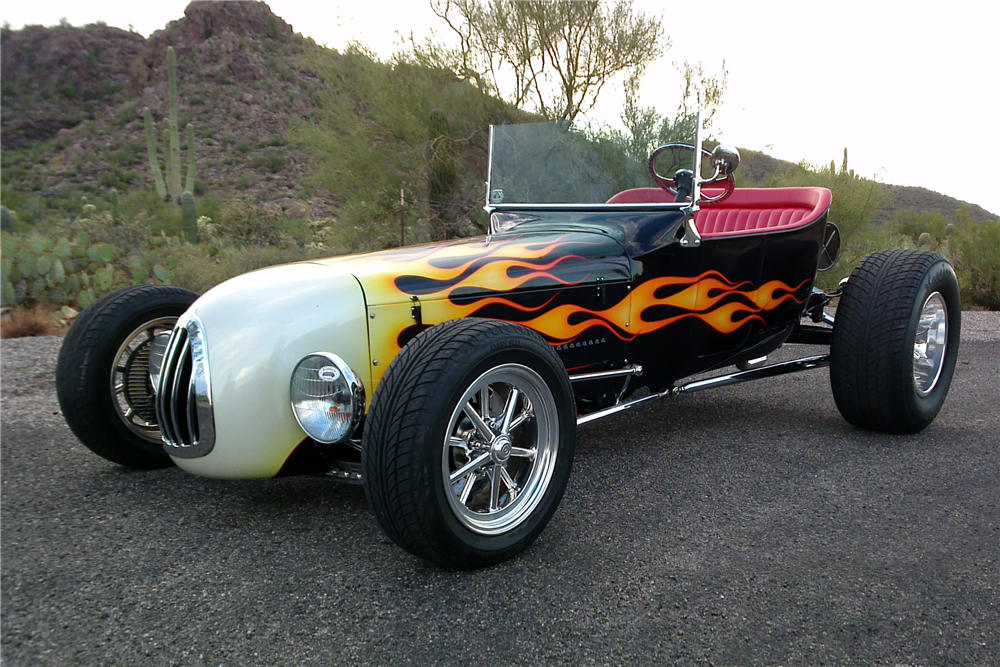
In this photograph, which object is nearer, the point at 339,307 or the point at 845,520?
the point at 339,307

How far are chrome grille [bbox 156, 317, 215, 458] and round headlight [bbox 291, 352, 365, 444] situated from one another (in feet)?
1.13

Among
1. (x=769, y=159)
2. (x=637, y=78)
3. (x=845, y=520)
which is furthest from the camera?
(x=769, y=159)

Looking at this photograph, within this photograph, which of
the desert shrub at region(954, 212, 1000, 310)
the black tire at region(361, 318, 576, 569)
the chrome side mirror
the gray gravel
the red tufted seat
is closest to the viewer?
the gray gravel

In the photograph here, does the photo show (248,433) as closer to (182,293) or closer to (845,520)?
(182,293)

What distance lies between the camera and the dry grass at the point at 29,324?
8031 millimetres

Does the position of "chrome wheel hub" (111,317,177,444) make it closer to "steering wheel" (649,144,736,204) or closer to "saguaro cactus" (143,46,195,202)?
"steering wheel" (649,144,736,204)

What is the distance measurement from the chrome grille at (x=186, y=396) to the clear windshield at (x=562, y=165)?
2054mm

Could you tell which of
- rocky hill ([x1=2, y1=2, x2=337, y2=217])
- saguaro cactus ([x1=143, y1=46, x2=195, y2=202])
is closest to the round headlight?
saguaro cactus ([x1=143, y1=46, x2=195, y2=202])

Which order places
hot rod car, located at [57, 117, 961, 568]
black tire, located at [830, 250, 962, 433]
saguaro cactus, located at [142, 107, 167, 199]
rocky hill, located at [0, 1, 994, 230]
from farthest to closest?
saguaro cactus, located at [142, 107, 167, 199]
rocky hill, located at [0, 1, 994, 230]
black tire, located at [830, 250, 962, 433]
hot rod car, located at [57, 117, 961, 568]

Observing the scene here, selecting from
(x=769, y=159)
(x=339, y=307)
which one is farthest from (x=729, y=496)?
(x=769, y=159)

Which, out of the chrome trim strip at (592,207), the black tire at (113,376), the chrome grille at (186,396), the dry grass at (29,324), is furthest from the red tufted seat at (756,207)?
the dry grass at (29,324)

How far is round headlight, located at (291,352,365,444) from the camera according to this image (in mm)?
2791

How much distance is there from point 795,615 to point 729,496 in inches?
40.3

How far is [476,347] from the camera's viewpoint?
257 centimetres
